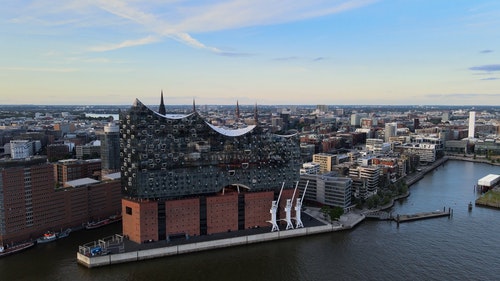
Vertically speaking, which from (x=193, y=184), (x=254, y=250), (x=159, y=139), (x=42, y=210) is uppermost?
(x=159, y=139)

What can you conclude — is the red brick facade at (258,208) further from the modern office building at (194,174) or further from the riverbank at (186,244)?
the riverbank at (186,244)

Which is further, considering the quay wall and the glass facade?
the glass facade

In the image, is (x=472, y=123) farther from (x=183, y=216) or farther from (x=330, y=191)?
(x=183, y=216)

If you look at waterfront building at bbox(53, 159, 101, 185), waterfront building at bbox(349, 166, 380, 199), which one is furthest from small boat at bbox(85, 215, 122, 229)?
waterfront building at bbox(349, 166, 380, 199)

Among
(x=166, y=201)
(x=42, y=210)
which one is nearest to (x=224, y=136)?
(x=166, y=201)

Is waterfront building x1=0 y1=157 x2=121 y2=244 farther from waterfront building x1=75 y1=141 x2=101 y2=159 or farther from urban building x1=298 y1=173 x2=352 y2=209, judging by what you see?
waterfront building x1=75 y1=141 x2=101 y2=159

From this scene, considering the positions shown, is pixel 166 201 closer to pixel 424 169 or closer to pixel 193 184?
pixel 193 184
